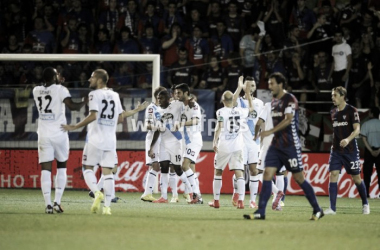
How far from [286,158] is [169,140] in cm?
557

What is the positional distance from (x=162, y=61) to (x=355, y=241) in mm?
15298

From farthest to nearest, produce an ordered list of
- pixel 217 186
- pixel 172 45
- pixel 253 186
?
pixel 172 45, pixel 253 186, pixel 217 186

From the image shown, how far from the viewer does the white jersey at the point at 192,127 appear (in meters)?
17.5

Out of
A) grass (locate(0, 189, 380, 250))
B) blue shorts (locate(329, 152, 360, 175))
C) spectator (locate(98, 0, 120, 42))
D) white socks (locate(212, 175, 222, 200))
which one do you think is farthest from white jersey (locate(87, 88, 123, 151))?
spectator (locate(98, 0, 120, 42))

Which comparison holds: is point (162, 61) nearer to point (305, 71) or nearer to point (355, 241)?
point (305, 71)

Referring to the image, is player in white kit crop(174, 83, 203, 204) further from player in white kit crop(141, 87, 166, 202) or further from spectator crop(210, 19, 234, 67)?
spectator crop(210, 19, 234, 67)

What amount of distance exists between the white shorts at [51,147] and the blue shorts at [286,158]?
344 cm

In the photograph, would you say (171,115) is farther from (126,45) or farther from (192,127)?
(126,45)

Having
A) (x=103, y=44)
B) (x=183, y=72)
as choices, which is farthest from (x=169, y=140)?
(x=103, y=44)

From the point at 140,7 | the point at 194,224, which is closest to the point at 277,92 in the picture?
the point at 194,224

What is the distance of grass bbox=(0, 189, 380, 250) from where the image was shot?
9203mm

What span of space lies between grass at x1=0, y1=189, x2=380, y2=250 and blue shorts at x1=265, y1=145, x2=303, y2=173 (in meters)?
0.86

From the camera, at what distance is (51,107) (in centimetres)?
1340

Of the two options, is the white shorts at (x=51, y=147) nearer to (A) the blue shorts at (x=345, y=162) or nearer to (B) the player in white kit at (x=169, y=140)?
(B) the player in white kit at (x=169, y=140)
